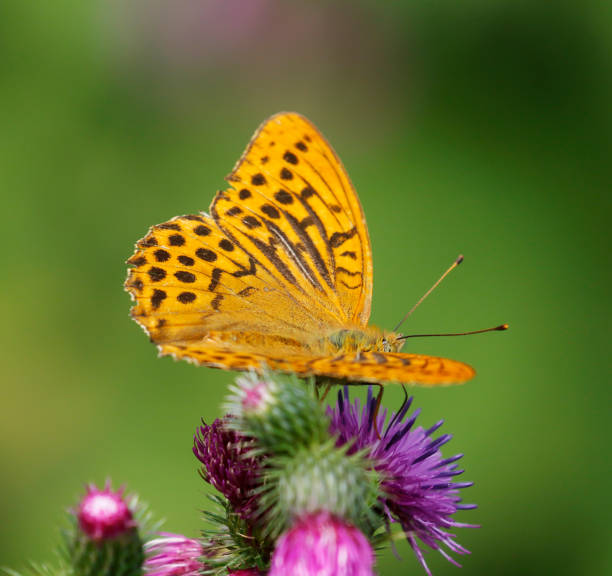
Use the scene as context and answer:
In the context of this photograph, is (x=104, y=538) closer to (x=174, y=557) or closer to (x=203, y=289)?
(x=174, y=557)

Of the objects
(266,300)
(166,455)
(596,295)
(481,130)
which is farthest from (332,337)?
(481,130)

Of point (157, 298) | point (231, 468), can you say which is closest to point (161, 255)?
point (157, 298)

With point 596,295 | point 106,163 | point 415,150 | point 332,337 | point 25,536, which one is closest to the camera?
point 332,337

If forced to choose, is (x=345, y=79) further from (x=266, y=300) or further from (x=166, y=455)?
(x=266, y=300)

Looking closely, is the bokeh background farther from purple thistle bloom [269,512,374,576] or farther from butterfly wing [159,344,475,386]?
purple thistle bloom [269,512,374,576]

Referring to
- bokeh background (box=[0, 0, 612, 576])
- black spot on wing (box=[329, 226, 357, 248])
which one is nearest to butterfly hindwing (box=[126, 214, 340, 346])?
black spot on wing (box=[329, 226, 357, 248])

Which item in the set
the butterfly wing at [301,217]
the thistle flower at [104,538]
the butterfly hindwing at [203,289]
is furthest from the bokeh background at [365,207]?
the thistle flower at [104,538]

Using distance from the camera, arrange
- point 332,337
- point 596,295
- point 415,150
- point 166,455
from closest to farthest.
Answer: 1. point 332,337
2. point 166,455
3. point 596,295
4. point 415,150
